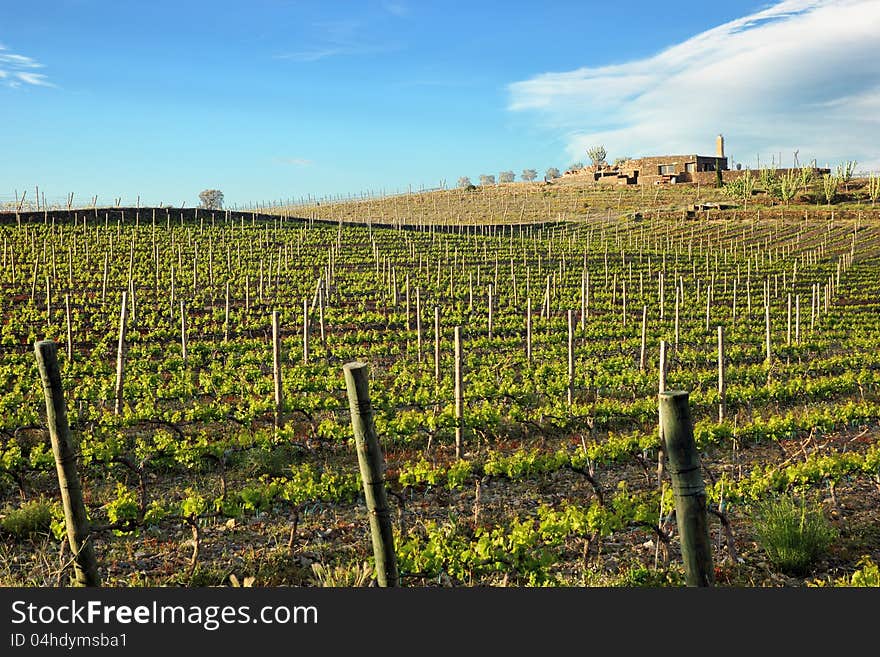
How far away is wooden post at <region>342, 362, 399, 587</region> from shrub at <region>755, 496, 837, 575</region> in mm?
4679

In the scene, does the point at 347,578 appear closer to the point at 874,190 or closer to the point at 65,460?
the point at 65,460

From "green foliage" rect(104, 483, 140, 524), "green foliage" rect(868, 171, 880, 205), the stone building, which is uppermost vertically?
the stone building

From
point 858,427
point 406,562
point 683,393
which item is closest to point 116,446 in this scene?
point 406,562

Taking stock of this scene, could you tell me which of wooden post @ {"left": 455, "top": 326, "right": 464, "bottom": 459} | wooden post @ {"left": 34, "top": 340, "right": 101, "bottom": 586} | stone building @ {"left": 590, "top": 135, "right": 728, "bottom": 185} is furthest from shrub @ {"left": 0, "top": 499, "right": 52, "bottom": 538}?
stone building @ {"left": 590, "top": 135, "right": 728, "bottom": 185}

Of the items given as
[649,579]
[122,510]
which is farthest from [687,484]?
[122,510]

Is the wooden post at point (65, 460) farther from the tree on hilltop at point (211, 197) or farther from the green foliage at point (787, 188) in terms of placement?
the tree on hilltop at point (211, 197)

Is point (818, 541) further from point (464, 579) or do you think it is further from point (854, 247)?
point (854, 247)

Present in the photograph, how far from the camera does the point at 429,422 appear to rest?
1104cm

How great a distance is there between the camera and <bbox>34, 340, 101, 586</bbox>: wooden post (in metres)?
4.05

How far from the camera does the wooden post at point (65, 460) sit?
405 centimetres

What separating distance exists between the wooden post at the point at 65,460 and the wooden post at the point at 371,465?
1.83 meters

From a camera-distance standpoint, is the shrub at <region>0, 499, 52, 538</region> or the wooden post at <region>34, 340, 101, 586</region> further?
the shrub at <region>0, 499, 52, 538</region>

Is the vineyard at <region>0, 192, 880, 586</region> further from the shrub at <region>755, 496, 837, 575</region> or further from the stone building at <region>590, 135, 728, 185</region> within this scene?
the stone building at <region>590, 135, 728, 185</region>

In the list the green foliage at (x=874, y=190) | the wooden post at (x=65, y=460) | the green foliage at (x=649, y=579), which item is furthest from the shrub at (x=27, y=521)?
the green foliage at (x=874, y=190)
